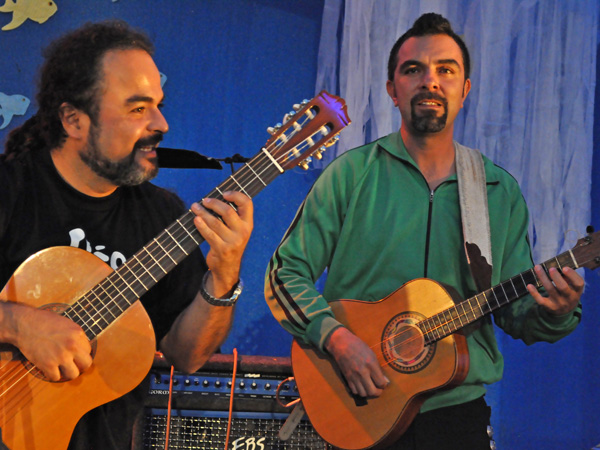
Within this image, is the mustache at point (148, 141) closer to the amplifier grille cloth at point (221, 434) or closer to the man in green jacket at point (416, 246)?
the man in green jacket at point (416, 246)

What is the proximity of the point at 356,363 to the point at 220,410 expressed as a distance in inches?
24.5

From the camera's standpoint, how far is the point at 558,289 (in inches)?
88.9

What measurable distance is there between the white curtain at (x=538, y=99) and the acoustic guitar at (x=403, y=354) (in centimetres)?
102

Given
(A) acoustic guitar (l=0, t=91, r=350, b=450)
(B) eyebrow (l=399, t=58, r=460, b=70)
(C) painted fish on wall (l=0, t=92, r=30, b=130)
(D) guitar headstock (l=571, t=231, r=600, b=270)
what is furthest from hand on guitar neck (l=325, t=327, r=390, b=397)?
(C) painted fish on wall (l=0, t=92, r=30, b=130)

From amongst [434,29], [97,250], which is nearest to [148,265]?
[97,250]

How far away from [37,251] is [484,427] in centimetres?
159

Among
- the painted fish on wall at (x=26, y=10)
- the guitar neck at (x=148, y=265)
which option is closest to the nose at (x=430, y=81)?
the guitar neck at (x=148, y=265)

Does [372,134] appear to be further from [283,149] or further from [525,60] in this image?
[283,149]

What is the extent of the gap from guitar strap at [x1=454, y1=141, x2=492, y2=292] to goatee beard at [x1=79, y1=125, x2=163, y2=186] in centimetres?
112

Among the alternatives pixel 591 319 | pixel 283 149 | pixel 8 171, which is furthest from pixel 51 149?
pixel 591 319

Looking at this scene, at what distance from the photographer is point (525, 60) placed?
11.0 feet

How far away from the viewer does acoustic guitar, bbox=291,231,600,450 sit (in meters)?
2.29

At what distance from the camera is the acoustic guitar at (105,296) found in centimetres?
192

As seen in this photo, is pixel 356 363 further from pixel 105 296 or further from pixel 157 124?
pixel 157 124
